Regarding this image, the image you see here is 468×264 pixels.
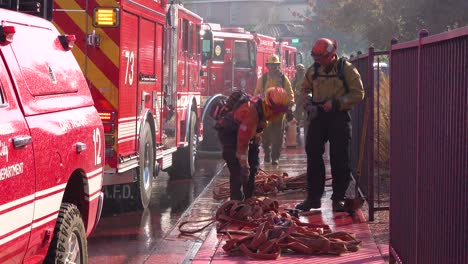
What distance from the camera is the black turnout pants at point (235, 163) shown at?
1022 cm

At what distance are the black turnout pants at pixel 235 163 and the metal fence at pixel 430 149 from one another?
2892 mm

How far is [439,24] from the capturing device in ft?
95.6

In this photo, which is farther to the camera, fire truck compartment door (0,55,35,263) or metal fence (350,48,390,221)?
metal fence (350,48,390,221)

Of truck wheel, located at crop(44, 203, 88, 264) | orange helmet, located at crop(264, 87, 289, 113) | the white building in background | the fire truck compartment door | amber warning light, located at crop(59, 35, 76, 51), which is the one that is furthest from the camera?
the white building in background

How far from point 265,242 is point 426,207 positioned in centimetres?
282

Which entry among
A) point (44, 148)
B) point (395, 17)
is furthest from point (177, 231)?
point (395, 17)

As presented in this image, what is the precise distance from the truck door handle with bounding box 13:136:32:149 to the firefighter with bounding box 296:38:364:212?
548cm

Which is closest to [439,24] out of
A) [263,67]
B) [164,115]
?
[263,67]

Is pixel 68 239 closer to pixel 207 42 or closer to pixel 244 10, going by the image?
pixel 207 42

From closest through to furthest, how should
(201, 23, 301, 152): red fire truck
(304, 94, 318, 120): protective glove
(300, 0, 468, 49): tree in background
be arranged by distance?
(304, 94, 318, 120): protective glove, (201, 23, 301, 152): red fire truck, (300, 0, 468, 49): tree in background

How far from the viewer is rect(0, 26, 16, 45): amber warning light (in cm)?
517

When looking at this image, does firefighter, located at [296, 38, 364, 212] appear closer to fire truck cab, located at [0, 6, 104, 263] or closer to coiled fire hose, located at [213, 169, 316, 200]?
coiled fire hose, located at [213, 169, 316, 200]

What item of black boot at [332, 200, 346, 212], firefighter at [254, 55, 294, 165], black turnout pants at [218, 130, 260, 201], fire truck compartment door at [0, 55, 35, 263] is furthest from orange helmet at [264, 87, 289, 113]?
firefighter at [254, 55, 294, 165]

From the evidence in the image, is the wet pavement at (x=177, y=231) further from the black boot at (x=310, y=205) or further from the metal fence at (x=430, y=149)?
the metal fence at (x=430, y=149)
